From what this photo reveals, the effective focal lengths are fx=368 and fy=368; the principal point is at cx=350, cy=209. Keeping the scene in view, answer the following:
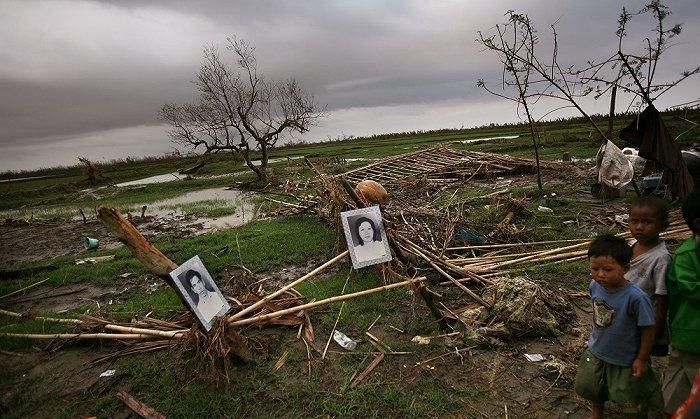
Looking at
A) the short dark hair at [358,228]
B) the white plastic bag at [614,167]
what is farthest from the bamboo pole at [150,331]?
the white plastic bag at [614,167]

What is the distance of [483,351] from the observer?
12.4ft

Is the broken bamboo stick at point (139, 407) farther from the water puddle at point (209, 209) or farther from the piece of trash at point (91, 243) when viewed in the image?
the piece of trash at point (91, 243)

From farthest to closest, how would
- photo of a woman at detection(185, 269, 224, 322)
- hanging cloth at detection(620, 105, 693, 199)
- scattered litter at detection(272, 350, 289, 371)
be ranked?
hanging cloth at detection(620, 105, 693, 199)
scattered litter at detection(272, 350, 289, 371)
photo of a woman at detection(185, 269, 224, 322)

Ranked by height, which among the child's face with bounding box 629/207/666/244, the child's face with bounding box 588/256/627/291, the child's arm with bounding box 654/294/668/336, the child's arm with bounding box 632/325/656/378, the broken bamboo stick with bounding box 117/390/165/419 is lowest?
the broken bamboo stick with bounding box 117/390/165/419

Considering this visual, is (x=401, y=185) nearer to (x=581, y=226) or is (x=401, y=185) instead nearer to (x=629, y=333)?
(x=581, y=226)

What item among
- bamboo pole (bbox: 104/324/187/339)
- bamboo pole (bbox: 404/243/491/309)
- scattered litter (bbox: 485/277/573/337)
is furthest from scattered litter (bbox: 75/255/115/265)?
scattered litter (bbox: 485/277/573/337)

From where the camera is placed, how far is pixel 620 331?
7.97ft

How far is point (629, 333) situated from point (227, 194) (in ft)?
55.1

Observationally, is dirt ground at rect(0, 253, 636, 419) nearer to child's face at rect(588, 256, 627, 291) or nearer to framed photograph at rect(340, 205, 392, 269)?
framed photograph at rect(340, 205, 392, 269)

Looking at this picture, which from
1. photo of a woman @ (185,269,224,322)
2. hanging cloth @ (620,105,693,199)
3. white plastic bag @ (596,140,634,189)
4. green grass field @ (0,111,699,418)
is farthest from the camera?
white plastic bag @ (596,140,634,189)

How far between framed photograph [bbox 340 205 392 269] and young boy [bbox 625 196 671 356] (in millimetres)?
2878

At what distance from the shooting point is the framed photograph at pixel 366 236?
501 cm

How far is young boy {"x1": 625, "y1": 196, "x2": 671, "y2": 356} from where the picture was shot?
243 cm

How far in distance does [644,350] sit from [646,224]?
2.68ft
